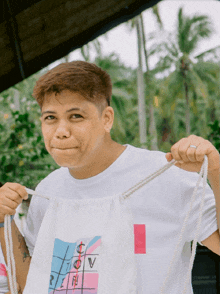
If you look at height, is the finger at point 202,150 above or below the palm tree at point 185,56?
below

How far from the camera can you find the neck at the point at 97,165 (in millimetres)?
1461

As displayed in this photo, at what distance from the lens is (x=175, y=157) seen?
115 cm

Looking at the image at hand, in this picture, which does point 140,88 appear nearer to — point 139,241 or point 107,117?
point 107,117

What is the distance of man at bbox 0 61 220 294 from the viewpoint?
51.9 inches

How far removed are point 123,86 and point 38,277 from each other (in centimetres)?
2352

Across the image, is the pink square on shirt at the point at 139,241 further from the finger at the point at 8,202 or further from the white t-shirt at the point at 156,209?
the finger at the point at 8,202

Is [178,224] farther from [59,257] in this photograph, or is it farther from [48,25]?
[48,25]

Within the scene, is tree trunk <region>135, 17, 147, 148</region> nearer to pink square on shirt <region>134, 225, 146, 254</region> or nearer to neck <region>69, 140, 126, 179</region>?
neck <region>69, 140, 126, 179</region>

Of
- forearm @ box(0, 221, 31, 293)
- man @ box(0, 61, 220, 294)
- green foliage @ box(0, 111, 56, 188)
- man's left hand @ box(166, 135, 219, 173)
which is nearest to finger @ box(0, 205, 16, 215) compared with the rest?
man @ box(0, 61, 220, 294)

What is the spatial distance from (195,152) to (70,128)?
1.57 ft

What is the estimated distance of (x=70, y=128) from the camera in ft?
4.36

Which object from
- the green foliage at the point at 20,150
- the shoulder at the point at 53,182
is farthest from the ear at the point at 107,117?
the green foliage at the point at 20,150

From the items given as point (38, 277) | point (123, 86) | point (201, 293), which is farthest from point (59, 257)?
point (123, 86)

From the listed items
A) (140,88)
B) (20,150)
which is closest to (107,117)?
(20,150)
